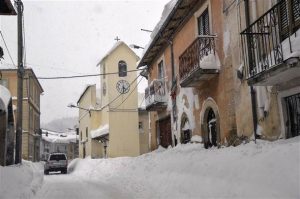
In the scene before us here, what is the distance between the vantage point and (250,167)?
7.91m

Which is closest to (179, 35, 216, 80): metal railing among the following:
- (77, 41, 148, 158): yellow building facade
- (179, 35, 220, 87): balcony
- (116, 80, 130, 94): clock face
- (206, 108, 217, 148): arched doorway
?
(179, 35, 220, 87): balcony

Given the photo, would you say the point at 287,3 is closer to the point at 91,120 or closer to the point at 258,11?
the point at 258,11

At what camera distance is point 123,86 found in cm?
3278

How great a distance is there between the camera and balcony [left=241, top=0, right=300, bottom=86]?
7531mm

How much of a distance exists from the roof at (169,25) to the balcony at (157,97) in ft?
6.14

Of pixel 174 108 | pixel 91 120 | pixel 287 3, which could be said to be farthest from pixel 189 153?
pixel 91 120

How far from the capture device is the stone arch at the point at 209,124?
44.1 feet

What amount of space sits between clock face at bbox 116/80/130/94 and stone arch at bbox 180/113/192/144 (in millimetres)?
16308

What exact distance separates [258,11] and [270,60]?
2.17 m

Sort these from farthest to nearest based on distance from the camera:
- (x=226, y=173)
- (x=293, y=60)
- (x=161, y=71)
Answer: (x=161, y=71), (x=226, y=173), (x=293, y=60)

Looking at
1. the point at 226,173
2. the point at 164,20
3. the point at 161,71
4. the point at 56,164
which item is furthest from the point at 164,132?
the point at 56,164

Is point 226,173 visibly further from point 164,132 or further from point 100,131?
point 100,131

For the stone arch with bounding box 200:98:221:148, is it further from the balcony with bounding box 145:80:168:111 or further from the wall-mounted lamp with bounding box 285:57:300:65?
the wall-mounted lamp with bounding box 285:57:300:65

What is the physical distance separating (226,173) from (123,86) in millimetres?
24553
